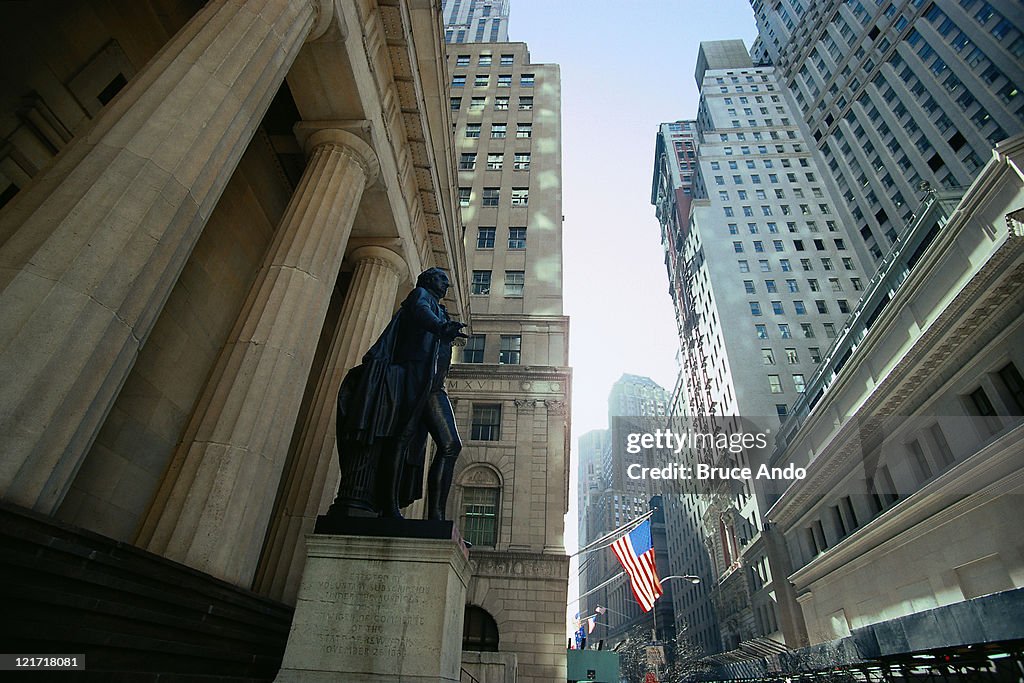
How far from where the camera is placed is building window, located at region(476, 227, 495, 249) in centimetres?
3497

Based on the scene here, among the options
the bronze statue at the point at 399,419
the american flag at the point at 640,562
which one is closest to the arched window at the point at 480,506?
the american flag at the point at 640,562

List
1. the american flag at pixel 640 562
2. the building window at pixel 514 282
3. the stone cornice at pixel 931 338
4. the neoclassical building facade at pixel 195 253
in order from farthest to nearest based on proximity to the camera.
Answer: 1. the building window at pixel 514 282
2. the american flag at pixel 640 562
3. the stone cornice at pixel 931 338
4. the neoclassical building facade at pixel 195 253

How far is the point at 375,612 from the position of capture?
4984 millimetres

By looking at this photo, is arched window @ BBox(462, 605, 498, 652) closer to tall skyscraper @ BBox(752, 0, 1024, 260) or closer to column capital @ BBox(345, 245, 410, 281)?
column capital @ BBox(345, 245, 410, 281)

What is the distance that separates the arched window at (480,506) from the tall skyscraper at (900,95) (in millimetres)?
32999

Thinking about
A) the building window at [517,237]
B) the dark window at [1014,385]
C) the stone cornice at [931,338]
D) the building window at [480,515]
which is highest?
the building window at [517,237]

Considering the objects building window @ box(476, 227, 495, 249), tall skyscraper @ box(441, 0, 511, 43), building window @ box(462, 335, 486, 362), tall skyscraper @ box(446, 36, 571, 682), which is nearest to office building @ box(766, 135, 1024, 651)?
tall skyscraper @ box(446, 36, 571, 682)

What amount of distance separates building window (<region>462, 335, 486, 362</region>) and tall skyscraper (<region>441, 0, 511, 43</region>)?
2441 inches

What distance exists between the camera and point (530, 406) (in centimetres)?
2741

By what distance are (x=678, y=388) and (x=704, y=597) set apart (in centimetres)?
3964

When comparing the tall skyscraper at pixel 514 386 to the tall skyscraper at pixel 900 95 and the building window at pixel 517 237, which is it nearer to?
the building window at pixel 517 237

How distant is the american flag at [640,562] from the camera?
76.4 feet

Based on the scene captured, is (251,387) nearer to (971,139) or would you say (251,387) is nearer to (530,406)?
(530,406)

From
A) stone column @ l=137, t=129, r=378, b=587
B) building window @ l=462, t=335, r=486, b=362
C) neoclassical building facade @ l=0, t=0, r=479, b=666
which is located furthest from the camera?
building window @ l=462, t=335, r=486, b=362
